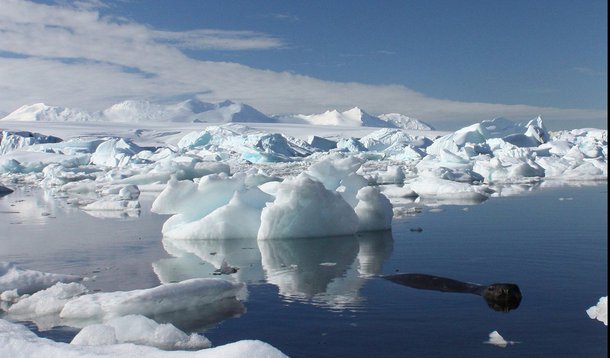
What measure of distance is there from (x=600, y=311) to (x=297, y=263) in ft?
11.5

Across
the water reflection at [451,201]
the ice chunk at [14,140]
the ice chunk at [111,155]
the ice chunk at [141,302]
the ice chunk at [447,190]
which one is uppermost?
the ice chunk at [14,140]

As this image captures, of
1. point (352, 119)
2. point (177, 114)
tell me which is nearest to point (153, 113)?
point (177, 114)

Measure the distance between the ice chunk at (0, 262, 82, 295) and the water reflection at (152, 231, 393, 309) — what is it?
3.59 feet

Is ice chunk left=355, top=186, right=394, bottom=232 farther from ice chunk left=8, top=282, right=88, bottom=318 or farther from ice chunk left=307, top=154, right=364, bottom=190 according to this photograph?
ice chunk left=8, top=282, right=88, bottom=318

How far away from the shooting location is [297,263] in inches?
301

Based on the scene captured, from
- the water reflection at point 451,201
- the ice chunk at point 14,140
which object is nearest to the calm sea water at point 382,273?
the water reflection at point 451,201

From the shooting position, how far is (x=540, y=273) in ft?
22.0

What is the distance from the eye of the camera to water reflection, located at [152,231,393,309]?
620cm

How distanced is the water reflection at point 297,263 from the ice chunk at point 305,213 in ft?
0.47

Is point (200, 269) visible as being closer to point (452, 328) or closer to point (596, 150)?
point (452, 328)

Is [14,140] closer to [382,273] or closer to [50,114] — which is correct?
[382,273]

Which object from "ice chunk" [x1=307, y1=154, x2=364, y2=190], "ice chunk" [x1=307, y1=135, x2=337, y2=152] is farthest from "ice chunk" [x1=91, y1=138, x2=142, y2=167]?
"ice chunk" [x1=307, y1=154, x2=364, y2=190]

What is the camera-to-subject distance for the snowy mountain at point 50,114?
479 ft

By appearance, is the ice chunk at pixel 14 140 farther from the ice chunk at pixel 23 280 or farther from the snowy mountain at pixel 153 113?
the snowy mountain at pixel 153 113
